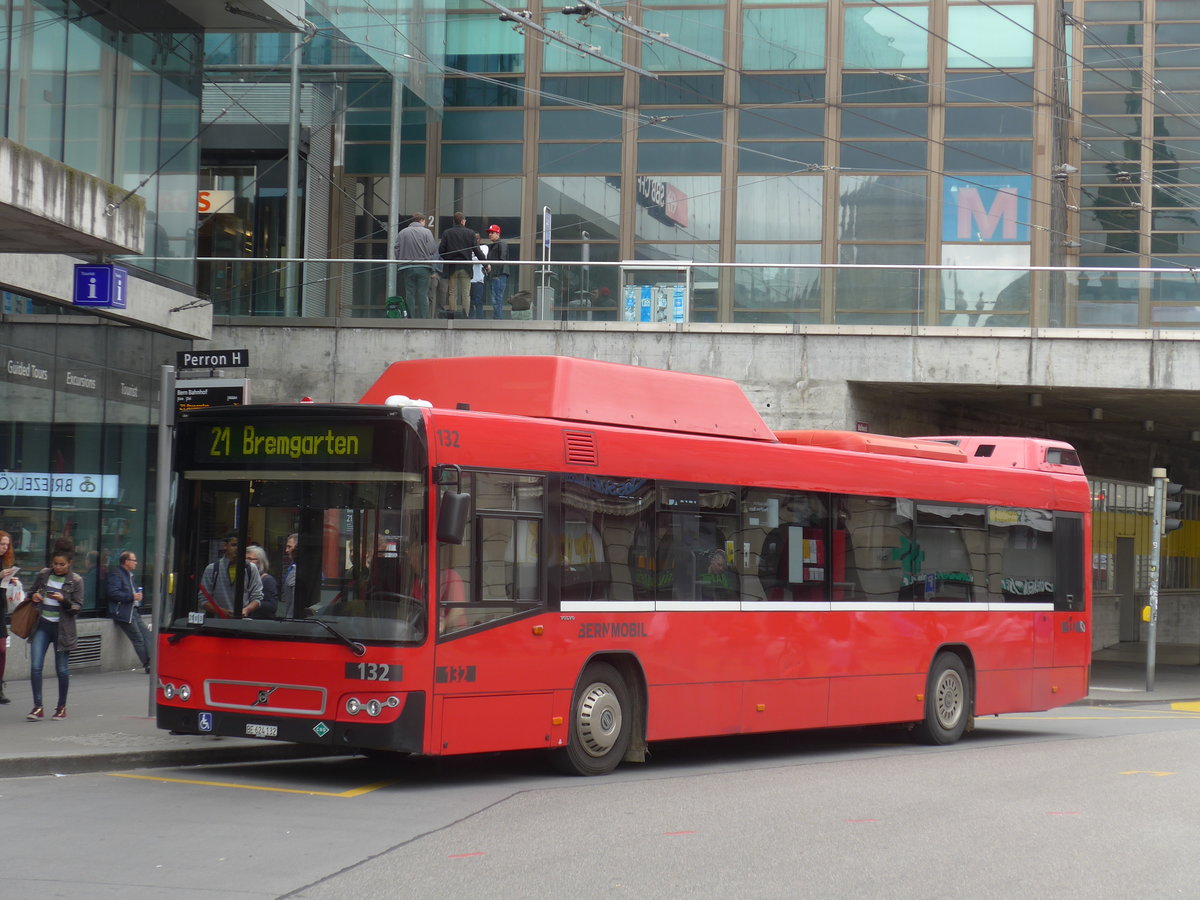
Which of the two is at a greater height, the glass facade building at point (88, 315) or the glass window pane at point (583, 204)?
the glass window pane at point (583, 204)

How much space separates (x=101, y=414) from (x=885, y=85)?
61.3 feet

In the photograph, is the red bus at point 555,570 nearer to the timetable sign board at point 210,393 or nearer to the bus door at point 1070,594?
the timetable sign board at point 210,393

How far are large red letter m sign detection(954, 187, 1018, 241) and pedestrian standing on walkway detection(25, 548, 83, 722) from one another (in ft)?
73.4

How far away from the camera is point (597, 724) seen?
39.4ft

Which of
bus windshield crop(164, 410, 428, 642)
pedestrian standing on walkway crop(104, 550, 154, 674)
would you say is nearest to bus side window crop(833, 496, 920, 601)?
bus windshield crop(164, 410, 428, 642)

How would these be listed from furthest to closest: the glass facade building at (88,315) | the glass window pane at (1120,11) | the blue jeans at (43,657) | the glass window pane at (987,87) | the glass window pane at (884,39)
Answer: the glass window pane at (1120,11)
the glass window pane at (884,39)
the glass window pane at (987,87)
the glass facade building at (88,315)
the blue jeans at (43,657)

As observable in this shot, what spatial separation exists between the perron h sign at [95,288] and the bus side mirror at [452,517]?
8.67 meters

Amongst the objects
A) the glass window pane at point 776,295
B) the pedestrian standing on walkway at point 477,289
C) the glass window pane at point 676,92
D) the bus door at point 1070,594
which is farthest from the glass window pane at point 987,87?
the bus door at point 1070,594

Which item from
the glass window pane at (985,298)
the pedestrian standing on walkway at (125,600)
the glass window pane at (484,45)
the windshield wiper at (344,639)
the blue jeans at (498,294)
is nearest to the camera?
the windshield wiper at (344,639)

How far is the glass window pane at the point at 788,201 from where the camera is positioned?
1266 inches

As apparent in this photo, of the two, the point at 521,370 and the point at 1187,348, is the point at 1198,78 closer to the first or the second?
the point at 1187,348

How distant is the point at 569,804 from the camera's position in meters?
10.4

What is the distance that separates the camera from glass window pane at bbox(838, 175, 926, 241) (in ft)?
105

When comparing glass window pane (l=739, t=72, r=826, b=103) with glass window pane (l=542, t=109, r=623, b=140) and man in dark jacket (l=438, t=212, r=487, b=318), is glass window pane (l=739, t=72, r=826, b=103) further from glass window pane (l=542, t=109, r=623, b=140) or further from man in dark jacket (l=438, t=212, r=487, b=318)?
man in dark jacket (l=438, t=212, r=487, b=318)
